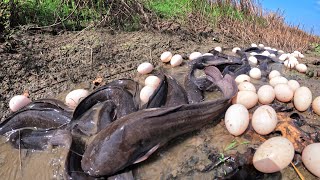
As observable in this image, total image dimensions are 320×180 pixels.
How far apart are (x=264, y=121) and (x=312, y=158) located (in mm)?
606

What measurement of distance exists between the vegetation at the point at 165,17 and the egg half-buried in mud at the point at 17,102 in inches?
67.5

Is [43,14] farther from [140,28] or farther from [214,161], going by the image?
[214,161]

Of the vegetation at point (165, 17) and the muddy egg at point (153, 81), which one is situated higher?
the vegetation at point (165, 17)

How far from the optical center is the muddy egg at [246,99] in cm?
372

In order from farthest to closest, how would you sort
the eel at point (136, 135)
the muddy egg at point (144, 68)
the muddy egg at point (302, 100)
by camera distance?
the muddy egg at point (144, 68) → the muddy egg at point (302, 100) → the eel at point (136, 135)

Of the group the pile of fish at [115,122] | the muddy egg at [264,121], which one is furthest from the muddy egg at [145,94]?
the muddy egg at [264,121]

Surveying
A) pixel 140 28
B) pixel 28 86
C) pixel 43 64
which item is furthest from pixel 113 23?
pixel 28 86

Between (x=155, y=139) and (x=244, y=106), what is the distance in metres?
1.21

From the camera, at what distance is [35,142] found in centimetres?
334

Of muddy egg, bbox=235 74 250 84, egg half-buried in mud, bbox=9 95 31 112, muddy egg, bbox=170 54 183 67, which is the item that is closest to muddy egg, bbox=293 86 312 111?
muddy egg, bbox=235 74 250 84

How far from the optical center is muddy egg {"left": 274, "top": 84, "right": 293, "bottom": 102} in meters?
3.95

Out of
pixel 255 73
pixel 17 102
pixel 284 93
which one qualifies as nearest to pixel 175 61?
pixel 255 73

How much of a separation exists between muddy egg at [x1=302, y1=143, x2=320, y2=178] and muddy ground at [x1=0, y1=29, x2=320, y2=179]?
117 mm

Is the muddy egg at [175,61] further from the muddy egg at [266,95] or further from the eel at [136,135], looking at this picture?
the eel at [136,135]
